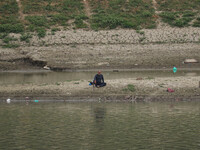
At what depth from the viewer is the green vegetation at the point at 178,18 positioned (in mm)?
48875

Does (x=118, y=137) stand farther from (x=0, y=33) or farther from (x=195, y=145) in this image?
(x=0, y=33)

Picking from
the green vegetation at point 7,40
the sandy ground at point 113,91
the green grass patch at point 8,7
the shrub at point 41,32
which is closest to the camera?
the sandy ground at point 113,91

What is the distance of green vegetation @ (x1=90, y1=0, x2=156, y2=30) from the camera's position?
161 ft

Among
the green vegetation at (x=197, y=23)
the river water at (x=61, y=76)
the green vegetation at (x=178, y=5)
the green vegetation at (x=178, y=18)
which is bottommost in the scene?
the river water at (x=61, y=76)

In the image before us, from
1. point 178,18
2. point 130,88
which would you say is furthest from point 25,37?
point 130,88

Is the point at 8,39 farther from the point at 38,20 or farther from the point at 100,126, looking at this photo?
the point at 100,126

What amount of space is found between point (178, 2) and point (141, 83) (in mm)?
37554

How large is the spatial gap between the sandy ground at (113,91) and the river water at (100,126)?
1020mm

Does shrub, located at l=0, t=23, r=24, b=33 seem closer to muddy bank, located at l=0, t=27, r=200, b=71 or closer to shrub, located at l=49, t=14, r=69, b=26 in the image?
muddy bank, located at l=0, t=27, r=200, b=71

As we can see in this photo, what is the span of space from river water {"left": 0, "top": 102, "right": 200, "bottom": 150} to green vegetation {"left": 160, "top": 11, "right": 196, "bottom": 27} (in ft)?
97.4

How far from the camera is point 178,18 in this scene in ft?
169

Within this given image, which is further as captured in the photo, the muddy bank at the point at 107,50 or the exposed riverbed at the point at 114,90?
the muddy bank at the point at 107,50

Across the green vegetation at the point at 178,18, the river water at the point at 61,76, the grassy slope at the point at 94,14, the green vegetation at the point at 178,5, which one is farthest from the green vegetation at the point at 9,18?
the green vegetation at the point at 178,5

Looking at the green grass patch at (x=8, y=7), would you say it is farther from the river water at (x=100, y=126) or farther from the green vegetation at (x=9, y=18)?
the river water at (x=100, y=126)
